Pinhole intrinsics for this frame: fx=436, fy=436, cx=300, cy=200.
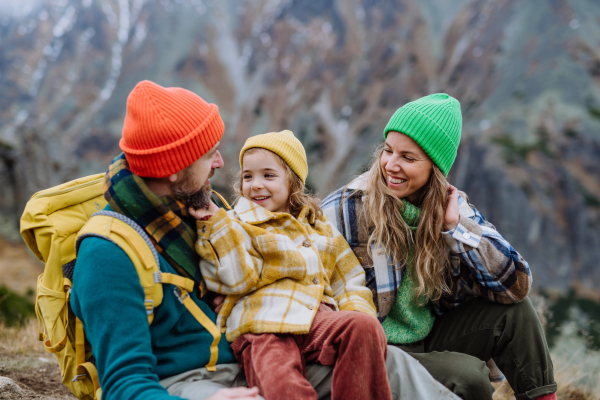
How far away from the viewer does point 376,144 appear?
2.99 m

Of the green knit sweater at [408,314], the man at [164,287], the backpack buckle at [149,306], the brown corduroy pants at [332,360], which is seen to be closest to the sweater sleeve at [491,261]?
the green knit sweater at [408,314]

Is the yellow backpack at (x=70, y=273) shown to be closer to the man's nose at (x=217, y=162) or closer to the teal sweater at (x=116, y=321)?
the teal sweater at (x=116, y=321)

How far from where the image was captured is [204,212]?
201 cm

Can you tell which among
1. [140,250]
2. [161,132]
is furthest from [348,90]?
[140,250]

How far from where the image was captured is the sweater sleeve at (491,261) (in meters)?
2.36

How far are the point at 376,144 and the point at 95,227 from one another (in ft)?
6.31

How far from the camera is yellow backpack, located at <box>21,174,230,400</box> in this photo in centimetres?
167

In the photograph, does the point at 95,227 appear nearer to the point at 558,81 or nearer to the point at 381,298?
the point at 381,298

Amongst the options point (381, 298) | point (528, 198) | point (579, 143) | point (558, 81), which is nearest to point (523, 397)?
point (381, 298)

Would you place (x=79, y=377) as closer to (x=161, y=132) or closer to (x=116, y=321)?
(x=116, y=321)

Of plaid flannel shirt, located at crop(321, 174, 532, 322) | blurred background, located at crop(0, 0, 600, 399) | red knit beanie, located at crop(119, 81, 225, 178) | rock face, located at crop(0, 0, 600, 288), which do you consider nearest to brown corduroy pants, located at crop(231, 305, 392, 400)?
plaid flannel shirt, located at crop(321, 174, 532, 322)

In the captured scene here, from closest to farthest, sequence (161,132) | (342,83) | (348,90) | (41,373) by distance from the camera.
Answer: (161,132) → (41,373) → (348,90) → (342,83)

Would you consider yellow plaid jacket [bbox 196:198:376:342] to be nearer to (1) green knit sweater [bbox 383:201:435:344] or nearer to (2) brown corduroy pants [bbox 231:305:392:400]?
(2) brown corduroy pants [bbox 231:305:392:400]

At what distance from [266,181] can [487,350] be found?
158cm
